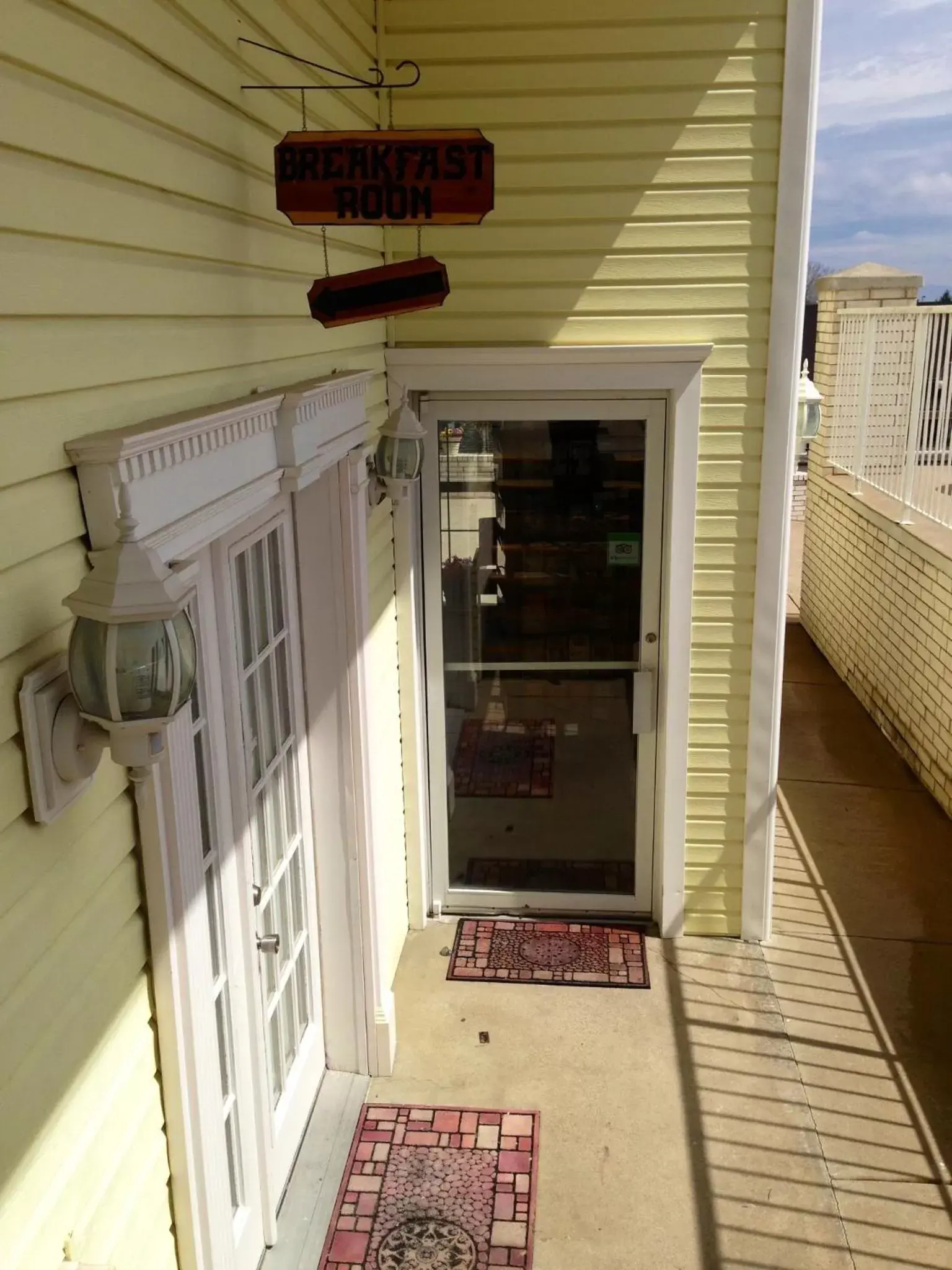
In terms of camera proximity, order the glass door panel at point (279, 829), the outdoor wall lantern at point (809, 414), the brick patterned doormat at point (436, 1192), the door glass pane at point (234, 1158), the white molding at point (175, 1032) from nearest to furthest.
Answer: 1. the white molding at point (175, 1032)
2. the door glass pane at point (234, 1158)
3. the glass door panel at point (279, 829)
4. the brick patterned doormat at point (436, 1192)
5. the outdoor wall lantern at point (809, 414)

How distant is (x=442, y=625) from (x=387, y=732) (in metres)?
0.62

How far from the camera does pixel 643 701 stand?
190 inches

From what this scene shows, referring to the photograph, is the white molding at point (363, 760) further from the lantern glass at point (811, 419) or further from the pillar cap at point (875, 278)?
the pillar cap at point (875, 278)

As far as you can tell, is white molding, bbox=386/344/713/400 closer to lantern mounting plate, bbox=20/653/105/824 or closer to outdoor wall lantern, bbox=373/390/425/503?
outdoor wall lantern, bbox=373/390/425/503

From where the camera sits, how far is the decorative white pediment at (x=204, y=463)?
1.73 metres

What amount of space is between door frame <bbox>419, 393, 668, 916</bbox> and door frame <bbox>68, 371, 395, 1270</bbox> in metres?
0.74

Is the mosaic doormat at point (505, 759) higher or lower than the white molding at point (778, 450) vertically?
lower

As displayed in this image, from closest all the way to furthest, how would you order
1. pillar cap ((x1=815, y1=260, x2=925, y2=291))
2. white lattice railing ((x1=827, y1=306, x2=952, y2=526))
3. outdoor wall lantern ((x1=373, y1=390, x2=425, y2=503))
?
1. outdoor wall lantern ((x1=373, y1=390, x2=425, y2=503))
2. white lattice railing ((x1=827, y1=306, x2=952, y2=526))
3. pillar cap ((x1=815, y1=260, x2=925, y2=291))

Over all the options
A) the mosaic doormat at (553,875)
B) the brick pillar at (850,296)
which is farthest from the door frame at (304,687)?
the brick pillar at (850,296)

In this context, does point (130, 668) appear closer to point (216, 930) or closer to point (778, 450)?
point (216, 930)

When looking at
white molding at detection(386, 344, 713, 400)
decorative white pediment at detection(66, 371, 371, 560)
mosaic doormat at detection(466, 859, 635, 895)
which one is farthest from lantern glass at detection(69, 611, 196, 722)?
mosaic doormat at detection(466, 859, 635, 895)

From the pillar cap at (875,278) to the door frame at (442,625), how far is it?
5.28 meters

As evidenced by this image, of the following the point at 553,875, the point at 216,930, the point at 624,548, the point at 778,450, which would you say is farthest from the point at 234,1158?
the point at 778,450

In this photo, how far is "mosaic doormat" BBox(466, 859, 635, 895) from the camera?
509cm
